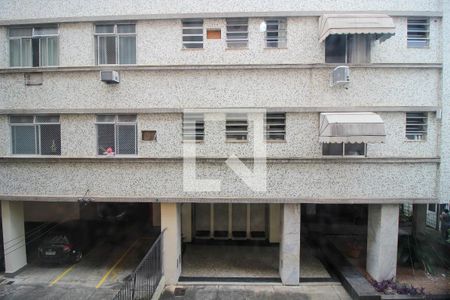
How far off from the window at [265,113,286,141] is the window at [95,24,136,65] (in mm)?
4656

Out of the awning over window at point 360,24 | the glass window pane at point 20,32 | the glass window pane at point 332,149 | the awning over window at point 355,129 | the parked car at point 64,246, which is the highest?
the glass window pane at point 20,32

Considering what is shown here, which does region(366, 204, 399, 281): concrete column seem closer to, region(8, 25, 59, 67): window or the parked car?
the parked car

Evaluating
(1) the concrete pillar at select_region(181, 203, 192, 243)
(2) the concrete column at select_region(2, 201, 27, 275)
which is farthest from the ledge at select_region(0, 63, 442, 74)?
(1) the concrete pillar at select_region(181, 203, 192, 243)

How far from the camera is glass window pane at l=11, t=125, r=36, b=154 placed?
838 centimetres

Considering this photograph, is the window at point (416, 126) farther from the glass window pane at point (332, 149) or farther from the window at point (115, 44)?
the window at point (115, 44)

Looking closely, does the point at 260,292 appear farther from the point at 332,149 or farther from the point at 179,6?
the point at 179,6

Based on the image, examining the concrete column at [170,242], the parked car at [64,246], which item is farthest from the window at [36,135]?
the concrete column at [170,242]

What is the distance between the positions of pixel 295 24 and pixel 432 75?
14.5ft

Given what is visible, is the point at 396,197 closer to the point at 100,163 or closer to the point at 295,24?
the point at 295,24

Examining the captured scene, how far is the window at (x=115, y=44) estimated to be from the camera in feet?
26.6

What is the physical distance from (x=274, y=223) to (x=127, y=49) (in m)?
8.46

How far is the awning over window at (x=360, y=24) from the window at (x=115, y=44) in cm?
591

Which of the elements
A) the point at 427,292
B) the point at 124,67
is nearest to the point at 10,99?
the point at 124,67

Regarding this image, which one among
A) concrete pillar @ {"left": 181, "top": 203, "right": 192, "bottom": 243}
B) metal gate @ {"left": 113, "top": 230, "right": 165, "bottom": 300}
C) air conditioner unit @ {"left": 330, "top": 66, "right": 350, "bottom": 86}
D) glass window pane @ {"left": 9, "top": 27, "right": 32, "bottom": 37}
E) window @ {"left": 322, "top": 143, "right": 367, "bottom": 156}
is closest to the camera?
metal gate @ {"left": 113, "top": 230, "right": 165, "bottom": 300}
